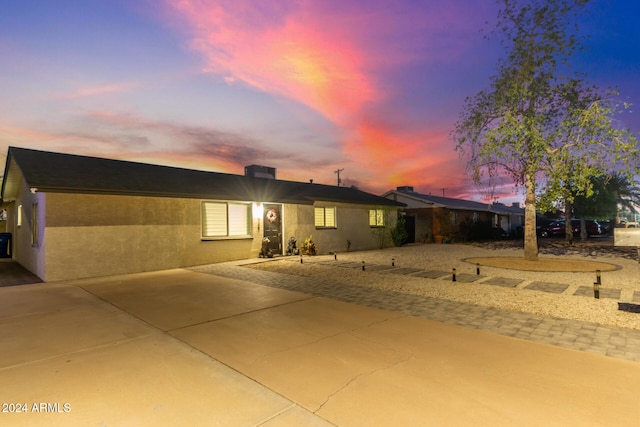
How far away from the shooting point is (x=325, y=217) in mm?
17375

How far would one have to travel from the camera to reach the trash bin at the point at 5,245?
16.4 meters

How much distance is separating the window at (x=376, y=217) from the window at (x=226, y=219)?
28.5ft

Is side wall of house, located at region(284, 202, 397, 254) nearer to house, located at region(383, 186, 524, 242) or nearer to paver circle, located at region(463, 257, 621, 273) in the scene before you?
house, located at region(383, 186, 524, 242)

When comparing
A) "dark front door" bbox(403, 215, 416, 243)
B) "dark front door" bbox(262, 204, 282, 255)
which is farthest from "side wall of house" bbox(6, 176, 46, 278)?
"dark front door" bbox(403, 215, 416, 243)

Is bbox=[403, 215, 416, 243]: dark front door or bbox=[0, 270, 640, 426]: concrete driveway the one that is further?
bbox=[403, 215, 416, 243]: dark front door

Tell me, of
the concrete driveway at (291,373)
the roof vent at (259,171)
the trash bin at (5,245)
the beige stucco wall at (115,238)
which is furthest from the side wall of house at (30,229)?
the roof vent at (259,171)

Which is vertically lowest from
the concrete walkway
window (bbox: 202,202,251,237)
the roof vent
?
the concrete walkway

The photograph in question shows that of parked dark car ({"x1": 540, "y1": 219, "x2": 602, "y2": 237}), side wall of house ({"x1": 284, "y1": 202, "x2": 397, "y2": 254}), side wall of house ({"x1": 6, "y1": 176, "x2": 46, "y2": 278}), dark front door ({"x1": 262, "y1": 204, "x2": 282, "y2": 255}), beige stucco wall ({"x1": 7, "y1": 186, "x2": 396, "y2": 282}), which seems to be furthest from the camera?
parked dark car ({"x1": 540, "y1": 219, "x2": 602, "y2": 237})

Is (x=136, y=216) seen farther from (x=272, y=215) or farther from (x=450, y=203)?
(x=450, y=203)

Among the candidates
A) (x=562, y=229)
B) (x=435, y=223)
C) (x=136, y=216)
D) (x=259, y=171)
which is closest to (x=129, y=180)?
(x=136, y=216)

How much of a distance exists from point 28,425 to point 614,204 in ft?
105

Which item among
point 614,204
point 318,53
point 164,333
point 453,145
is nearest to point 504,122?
point 453,145

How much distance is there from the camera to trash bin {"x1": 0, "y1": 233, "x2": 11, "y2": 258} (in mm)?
16438

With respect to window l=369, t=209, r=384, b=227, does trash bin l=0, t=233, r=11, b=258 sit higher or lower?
lower
